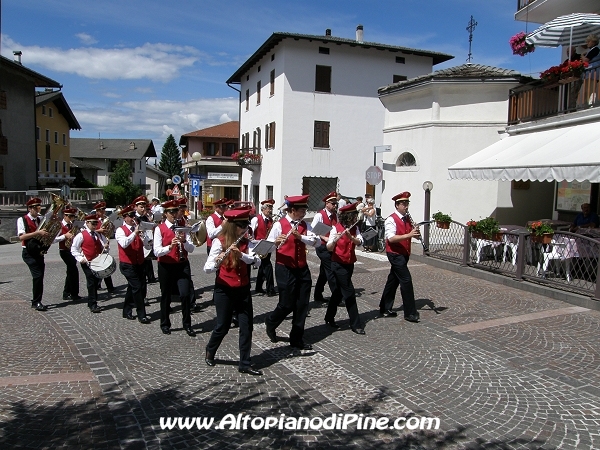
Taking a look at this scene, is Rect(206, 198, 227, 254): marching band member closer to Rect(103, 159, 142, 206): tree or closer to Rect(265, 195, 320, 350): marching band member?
Rect(265, 195, 320, 350): marching band member

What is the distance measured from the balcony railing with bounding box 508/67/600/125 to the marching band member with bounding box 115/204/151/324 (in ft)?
35.2

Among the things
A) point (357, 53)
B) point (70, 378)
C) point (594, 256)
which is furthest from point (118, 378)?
point (357, 53)

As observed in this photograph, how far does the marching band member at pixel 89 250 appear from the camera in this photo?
28.7 feet

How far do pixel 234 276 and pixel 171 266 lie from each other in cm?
192

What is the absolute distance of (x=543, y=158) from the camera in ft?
38.6

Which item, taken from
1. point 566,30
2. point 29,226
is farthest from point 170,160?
point 29,226

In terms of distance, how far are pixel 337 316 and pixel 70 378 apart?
4.23 metres

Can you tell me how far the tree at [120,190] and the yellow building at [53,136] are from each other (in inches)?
170

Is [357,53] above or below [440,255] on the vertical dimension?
above

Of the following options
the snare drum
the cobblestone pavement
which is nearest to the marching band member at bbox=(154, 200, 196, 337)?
the cobblestone pavement

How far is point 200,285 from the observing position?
11055 mm

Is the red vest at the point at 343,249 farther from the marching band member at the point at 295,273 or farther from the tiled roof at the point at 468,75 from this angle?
the tiled roof at the point at 468,75

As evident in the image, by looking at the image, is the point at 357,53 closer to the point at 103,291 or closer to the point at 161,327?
the point at 103,291

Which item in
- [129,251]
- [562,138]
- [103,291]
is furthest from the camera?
[562,138]
